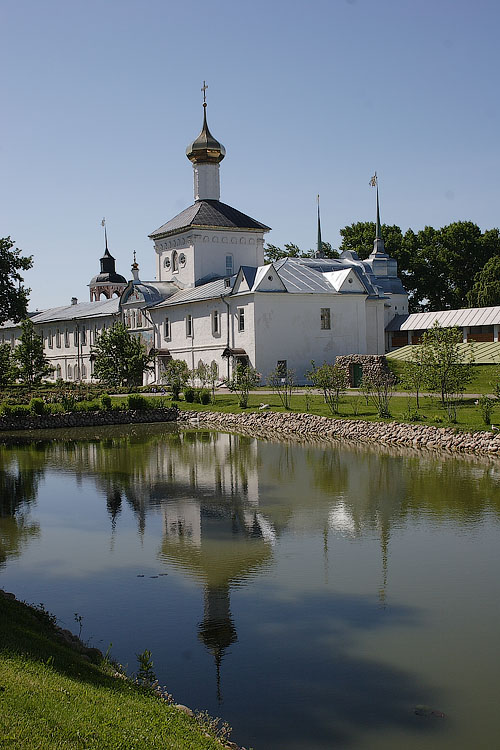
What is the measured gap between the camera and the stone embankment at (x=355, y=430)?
72.3 ft

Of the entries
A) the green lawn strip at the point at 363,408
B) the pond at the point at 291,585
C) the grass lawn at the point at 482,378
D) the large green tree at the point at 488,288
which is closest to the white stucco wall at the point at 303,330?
the green lawn strip at the point at 363,408

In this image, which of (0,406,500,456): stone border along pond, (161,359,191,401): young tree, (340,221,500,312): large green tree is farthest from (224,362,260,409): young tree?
(340,221,500,312): large green tree

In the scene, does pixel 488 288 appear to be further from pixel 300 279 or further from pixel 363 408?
pixel 363 408

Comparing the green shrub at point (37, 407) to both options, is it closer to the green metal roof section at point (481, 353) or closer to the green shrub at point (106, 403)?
the green shrub at point (106, 403)

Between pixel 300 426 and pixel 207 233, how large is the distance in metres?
23.1

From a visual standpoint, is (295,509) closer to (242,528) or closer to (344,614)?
(242,528)

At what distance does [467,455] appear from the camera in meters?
21.2

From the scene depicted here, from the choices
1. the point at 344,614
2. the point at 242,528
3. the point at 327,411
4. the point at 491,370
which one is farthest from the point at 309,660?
the point at 491,370

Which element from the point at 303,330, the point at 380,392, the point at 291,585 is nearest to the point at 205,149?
the point at 303,330

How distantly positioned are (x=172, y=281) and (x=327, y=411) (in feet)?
79.0

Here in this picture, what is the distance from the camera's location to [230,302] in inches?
1663

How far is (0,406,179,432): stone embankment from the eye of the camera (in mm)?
31453

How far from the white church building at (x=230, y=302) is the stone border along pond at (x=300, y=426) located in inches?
338

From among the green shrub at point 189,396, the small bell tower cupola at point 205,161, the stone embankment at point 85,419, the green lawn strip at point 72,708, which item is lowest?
the green lawn strip at point 72,708
